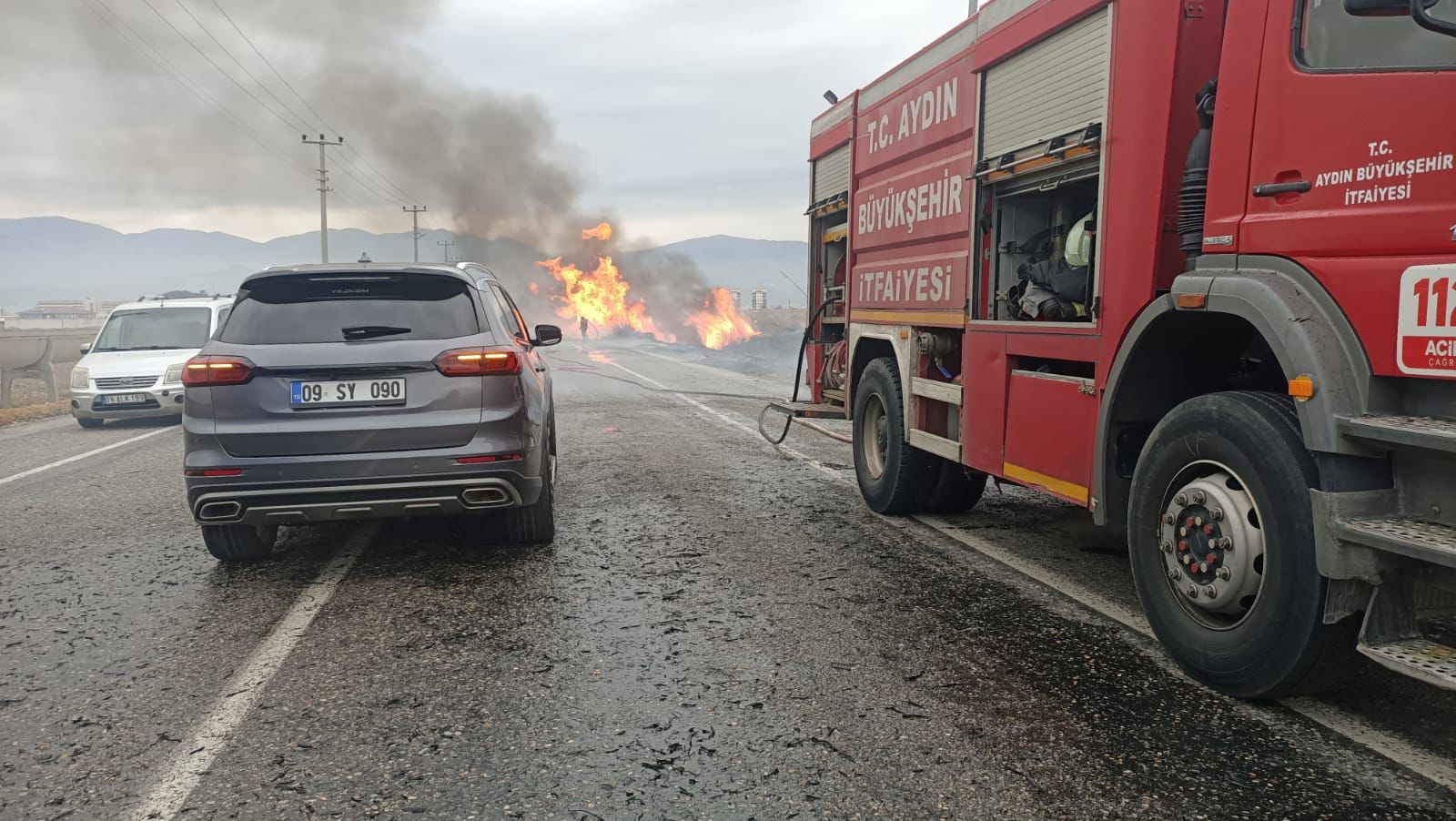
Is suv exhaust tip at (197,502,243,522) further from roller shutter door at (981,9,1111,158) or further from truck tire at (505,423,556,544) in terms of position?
roller shutter door at (981,9,1111,158)

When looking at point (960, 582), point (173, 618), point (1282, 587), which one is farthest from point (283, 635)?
point (1282, 587)

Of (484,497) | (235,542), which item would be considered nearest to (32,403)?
(235,542)

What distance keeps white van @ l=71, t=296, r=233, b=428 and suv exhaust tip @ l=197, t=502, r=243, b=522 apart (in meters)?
7.84

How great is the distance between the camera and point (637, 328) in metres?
68.9

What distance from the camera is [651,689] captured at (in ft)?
11.3

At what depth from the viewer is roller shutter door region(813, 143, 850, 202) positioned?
733cm

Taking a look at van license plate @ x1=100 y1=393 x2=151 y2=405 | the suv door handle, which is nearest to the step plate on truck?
the suv door handle

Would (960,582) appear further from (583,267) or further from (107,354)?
(583,267)

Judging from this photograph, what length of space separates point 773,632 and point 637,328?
215ft

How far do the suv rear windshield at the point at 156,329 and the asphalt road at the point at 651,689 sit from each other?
8191 millimetres

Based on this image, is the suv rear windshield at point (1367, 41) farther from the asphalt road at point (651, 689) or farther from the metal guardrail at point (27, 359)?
the metal guardrail at point (27, 359)

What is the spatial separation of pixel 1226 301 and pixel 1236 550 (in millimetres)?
846

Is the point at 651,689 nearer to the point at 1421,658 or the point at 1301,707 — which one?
the point at 1301,707

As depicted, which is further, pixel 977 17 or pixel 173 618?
pixel 977 17
